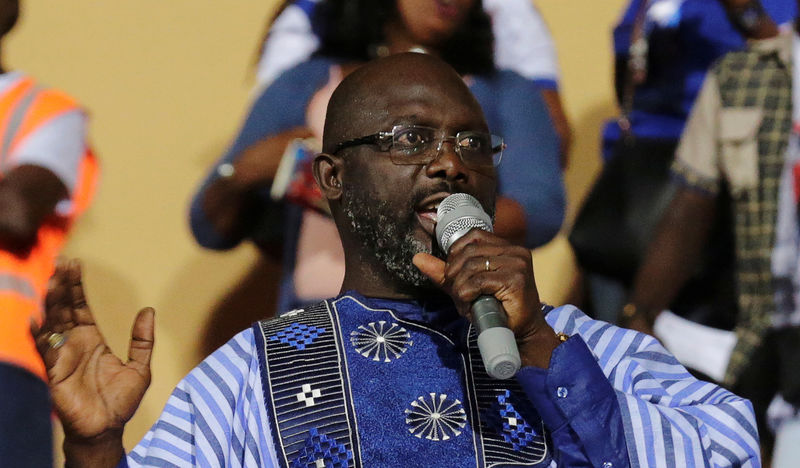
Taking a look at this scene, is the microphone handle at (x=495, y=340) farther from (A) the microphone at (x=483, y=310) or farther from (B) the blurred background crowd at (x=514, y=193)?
(B) the blurred background crowd at (x=514, y=193)

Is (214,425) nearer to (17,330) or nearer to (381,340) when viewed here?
(381,340)

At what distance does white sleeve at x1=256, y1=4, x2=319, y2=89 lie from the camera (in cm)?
387

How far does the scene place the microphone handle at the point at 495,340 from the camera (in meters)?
1.93

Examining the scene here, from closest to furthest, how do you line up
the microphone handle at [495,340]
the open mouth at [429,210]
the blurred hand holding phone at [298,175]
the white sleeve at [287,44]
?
the microphone handle at [495,340], the open mouth at [429,210], the blurred hand holding phone at [298,175], the white sleeve at [287,44]

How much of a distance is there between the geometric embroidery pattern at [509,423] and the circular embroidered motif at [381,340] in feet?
0.62

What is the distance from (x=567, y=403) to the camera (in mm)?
2152

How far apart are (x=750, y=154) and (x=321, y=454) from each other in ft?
5.91

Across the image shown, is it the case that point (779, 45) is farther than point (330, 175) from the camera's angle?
Yes

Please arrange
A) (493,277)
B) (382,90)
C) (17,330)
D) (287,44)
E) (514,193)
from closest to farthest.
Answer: (493,277) → (382,90) → (17,330) → (514,193) → (287,44)

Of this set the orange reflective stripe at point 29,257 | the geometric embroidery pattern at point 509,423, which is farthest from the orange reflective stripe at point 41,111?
the geometric embroidery pattern at point 509,423

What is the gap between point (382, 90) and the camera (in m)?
2.63

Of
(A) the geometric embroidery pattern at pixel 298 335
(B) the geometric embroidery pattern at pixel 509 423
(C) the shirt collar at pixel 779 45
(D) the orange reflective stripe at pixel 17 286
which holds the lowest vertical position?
(D) the orange reflective stripe at pixel 17 286

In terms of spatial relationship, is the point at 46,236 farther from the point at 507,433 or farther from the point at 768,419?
the point at 768,419

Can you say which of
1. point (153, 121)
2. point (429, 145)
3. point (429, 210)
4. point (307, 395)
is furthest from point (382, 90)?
point (153, 121)
